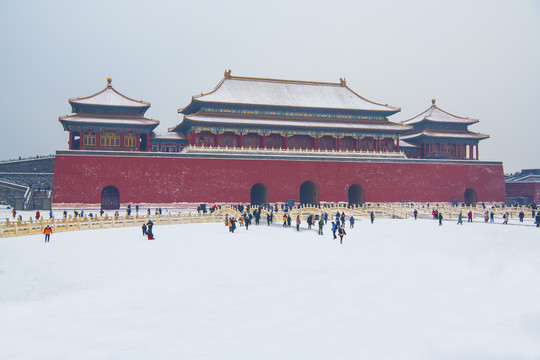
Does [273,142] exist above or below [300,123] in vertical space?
below

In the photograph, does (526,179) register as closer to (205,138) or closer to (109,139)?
(205,138)

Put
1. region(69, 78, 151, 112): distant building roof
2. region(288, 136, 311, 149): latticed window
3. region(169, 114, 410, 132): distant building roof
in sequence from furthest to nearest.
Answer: region(288, 136, 311, 149): latticed window
region(169, 114, 410, 132): distant building roof
region(69, 78, 151, 112): distant building roof

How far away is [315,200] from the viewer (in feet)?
139

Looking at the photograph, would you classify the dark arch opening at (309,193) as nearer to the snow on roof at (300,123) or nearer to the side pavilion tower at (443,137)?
the snow on roof at (300,123)

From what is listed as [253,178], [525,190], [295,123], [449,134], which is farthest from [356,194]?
[525,190]

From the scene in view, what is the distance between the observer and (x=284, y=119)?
44.0 m

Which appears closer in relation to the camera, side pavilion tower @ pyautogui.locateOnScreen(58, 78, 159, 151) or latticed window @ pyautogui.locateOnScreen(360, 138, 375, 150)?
side pavilion tower @ pyautogui.locateOnScreen(58, 78, 159, 151)

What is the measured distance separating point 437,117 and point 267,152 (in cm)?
2096

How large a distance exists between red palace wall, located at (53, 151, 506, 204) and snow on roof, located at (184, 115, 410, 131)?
3.63 m

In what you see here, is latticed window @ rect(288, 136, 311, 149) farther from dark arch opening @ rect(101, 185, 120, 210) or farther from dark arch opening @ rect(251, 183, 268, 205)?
dark arch opening @ rect(101, 185, 120, 210)

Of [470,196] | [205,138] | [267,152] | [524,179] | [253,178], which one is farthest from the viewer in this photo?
[524,179]

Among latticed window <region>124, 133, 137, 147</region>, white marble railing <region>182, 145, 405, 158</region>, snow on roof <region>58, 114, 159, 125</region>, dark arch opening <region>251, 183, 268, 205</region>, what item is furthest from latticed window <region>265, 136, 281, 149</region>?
latticed window <region>124, 133, 137, 147</region>

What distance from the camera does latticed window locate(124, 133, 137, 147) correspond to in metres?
40.3

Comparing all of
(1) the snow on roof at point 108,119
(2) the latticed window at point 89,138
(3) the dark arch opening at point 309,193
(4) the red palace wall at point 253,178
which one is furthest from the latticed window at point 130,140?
(3) the dark arch opening at point 309,193
